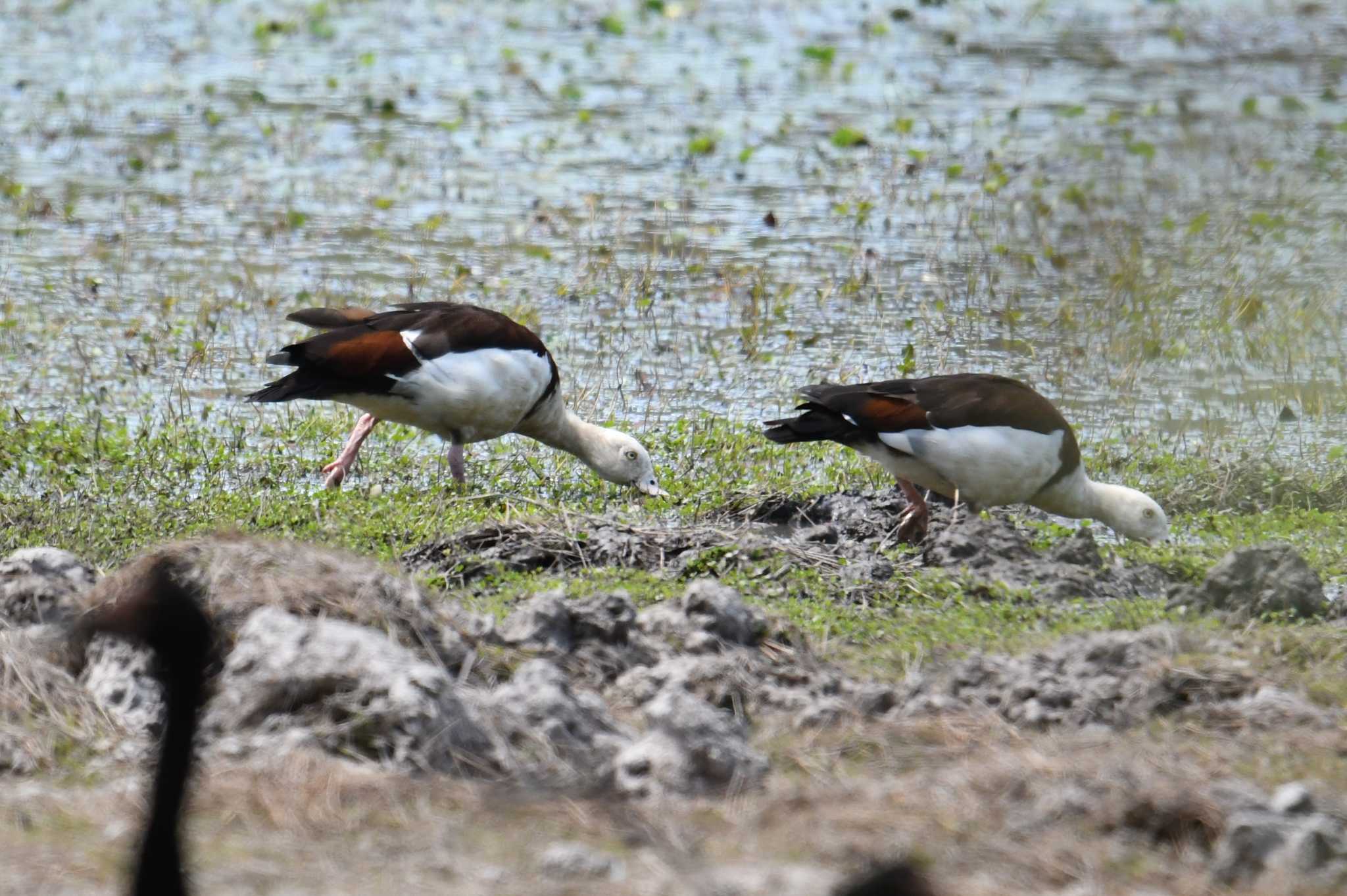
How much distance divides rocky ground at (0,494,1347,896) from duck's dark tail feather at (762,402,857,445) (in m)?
1.74

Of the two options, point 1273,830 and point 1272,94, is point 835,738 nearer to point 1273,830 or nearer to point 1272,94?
point 1273,830

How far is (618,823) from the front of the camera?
162 inches

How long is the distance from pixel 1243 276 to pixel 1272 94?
14.0 feet

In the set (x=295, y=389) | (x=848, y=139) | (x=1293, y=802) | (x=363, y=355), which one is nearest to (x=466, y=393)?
(x=363, y=355)

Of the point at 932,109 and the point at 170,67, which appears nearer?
the point at 932,109

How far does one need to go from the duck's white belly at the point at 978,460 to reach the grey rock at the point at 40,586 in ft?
11.0

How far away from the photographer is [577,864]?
12.5 ft

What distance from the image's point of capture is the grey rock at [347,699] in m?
4.48

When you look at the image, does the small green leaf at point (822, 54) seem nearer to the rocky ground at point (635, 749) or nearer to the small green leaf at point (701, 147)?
the small green leaf at point (701, 147)

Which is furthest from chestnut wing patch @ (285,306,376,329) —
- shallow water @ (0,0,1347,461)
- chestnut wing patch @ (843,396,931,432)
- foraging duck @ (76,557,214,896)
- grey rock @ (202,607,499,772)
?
foraging duck @ (76,557,214,896)

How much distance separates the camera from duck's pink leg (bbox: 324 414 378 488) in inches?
328

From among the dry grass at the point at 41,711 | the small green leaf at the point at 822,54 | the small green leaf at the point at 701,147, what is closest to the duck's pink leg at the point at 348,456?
the dry grass at the point at 41,711

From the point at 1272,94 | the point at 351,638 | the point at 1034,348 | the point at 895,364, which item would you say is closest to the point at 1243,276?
the point at 1034,348

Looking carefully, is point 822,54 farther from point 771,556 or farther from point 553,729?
point 553,729
